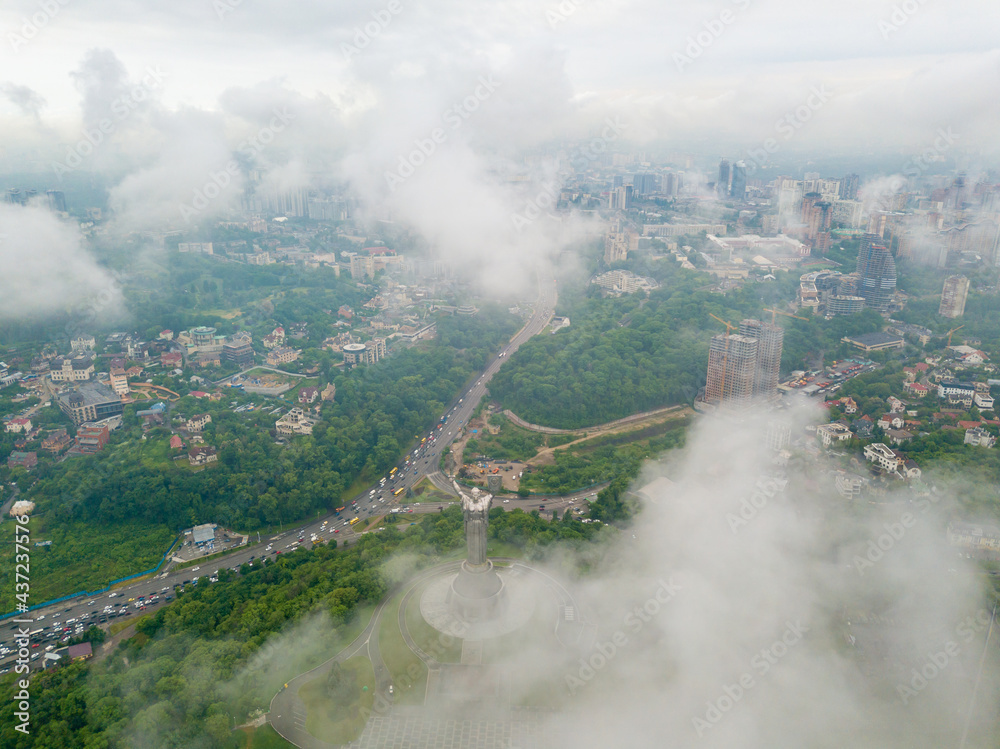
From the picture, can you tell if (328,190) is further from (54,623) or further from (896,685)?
(896,685)

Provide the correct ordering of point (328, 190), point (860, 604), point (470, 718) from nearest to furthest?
1. point (470, 718)
2. point (860, 604)
3. point (328, 190)

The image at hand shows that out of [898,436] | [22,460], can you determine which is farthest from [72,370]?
[898,436]

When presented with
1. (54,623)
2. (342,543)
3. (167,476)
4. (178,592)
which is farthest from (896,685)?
(167,476)

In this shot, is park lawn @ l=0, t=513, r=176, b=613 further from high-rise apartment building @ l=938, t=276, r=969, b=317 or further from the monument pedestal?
high-rise apartment building @ l=938, t=276, r=969, b=317

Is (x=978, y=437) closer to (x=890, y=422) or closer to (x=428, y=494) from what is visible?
(x=890, y=422)

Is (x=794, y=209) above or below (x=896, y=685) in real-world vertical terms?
above

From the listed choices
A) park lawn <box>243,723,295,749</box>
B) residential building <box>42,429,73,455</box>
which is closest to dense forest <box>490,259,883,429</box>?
residential building <box>42,429,73,455</box>
